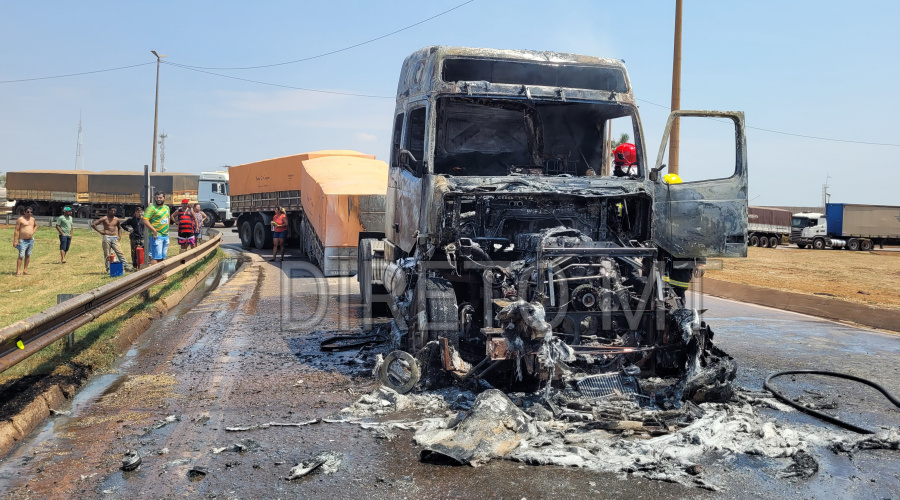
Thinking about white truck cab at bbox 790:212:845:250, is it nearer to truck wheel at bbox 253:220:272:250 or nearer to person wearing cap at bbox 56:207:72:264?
truck wheel at bbox 253:220:272:250

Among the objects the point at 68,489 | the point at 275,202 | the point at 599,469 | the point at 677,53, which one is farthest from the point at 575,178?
the point at 275,202

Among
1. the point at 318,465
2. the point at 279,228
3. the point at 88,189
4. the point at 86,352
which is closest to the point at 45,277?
the point at 279,228

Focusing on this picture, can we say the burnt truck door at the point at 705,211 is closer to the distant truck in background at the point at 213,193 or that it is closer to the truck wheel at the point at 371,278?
the truck wheel at the point at 371,278

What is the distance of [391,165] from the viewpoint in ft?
31.3

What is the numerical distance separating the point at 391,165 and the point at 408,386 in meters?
3.99

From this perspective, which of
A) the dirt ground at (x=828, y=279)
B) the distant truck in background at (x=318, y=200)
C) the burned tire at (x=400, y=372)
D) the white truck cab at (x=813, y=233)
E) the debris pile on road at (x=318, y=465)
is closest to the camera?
the debris pile on road at (x=318, y=465)

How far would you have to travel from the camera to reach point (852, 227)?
44906mm

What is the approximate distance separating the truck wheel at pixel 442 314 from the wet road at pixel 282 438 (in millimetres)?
909

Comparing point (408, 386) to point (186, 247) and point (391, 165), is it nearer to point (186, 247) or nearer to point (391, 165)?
point (391, 165)

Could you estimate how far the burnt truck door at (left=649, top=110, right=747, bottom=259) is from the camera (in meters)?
7.51

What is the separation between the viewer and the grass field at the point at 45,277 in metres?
12.3

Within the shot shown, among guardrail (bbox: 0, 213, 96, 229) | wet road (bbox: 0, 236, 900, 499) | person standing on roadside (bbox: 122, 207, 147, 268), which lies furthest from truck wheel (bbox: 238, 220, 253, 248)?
wet road (bbox: 0, 236, 900, 499)

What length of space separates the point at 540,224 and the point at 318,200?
37.7 ft

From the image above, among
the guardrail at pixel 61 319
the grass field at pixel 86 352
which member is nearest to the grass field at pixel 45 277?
the grass field at pixel 86 352
